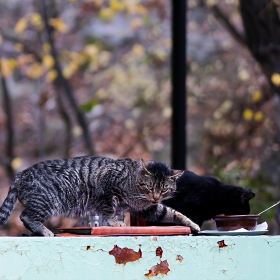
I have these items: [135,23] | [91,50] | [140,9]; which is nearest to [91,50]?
[91,50]

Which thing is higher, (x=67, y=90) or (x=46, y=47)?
(x=46, y=47)

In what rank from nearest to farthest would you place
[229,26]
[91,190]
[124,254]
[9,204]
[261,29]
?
[124,254]
[9,204]
[91,190]
[261,29]
[229,26]

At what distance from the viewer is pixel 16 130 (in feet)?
24.3

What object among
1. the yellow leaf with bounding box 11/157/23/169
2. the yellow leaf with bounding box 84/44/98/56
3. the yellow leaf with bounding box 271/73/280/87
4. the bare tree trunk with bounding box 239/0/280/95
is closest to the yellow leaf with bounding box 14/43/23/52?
the yellow leaf with bounding box 84/44/98/56

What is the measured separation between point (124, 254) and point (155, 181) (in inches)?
29.9

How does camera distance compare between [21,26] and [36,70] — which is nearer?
[21,26]

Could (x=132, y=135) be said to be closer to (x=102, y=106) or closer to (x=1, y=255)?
(x=102, y=106)

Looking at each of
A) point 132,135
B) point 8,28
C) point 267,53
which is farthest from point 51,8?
point 267,53

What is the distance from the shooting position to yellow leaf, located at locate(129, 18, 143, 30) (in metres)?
7.41

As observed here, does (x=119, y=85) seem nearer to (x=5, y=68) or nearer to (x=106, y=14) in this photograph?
(x=106, y=14)

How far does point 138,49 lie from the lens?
7570 mm

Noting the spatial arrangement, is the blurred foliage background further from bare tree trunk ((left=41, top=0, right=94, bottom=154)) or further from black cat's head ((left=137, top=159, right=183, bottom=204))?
black cat's head ((left=137, top=159, right=183, bottom=204))

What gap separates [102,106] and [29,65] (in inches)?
42.9

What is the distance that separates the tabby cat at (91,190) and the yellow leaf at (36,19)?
4536 mm
